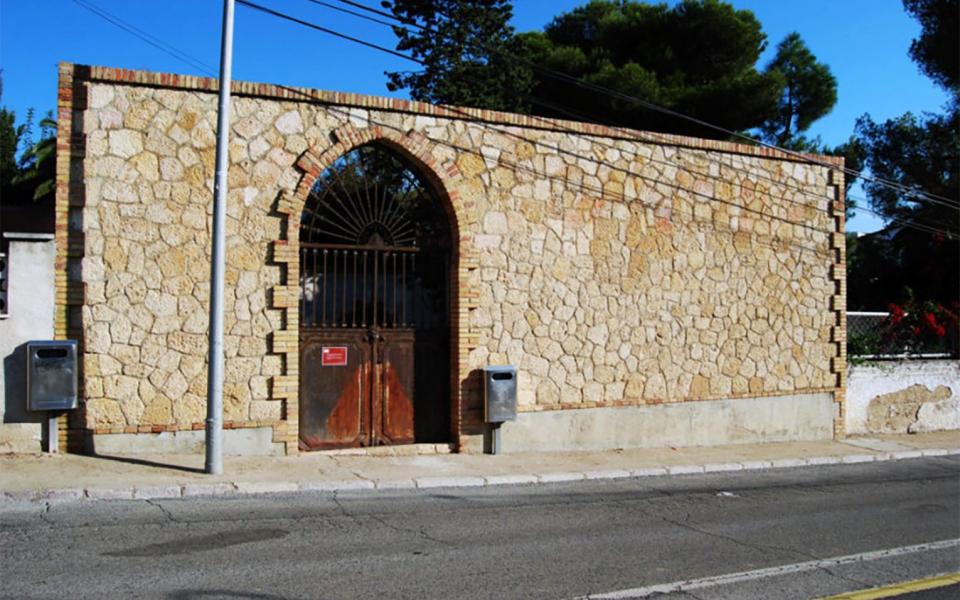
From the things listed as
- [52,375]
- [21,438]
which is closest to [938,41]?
[52,375]

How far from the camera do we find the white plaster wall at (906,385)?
1652 cm

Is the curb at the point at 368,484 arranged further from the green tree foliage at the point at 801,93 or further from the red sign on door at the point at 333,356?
the green tree foliage at the point at 801,93

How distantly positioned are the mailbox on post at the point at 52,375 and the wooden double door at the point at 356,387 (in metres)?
2.88

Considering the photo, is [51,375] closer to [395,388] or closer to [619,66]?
[395,388]

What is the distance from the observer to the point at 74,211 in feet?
33.8

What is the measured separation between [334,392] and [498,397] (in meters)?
2.32

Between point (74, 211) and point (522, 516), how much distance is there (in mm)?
6531

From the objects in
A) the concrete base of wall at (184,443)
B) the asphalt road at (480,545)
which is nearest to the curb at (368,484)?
the asphalt road at (480,545)

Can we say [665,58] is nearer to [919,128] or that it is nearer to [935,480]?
[919,128]

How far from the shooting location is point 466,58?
27.3 meters

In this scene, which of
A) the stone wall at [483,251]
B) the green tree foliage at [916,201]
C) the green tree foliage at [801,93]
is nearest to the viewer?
the stone wall at [483,251]

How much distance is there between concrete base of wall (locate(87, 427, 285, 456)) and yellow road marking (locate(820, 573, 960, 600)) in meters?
7.28

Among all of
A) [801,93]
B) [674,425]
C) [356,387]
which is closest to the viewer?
[356,387]

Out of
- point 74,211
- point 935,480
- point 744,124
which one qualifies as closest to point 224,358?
point 74,211
